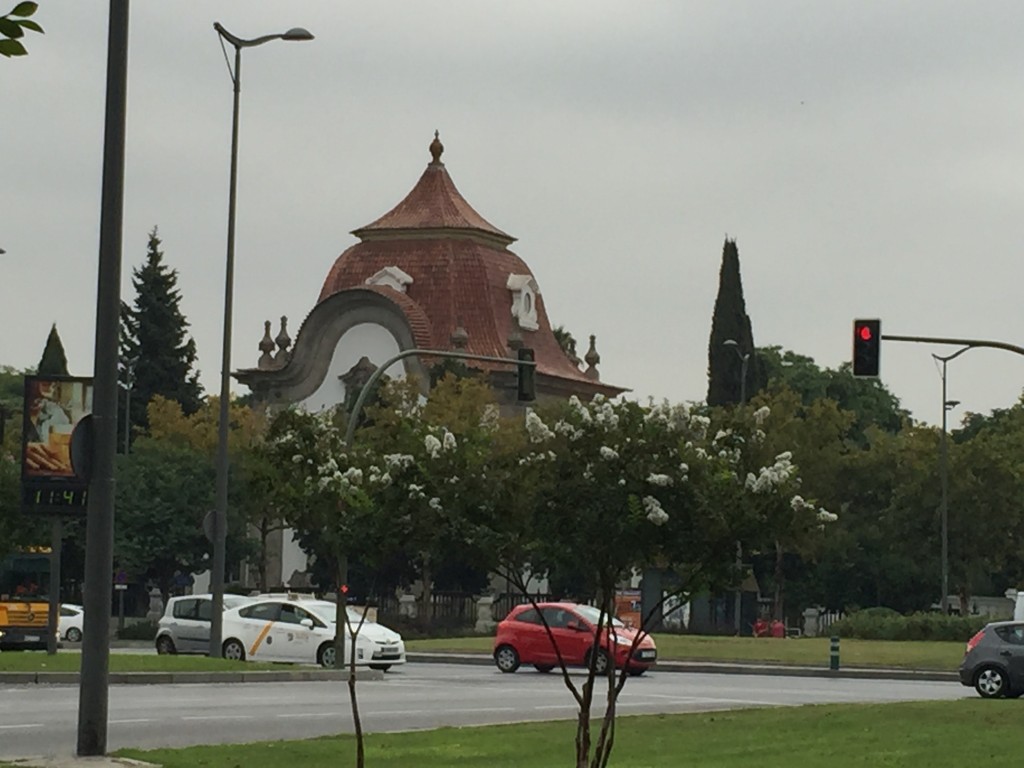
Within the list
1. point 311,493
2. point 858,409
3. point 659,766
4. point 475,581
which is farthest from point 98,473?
point 858,409

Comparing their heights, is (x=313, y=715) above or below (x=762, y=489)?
below

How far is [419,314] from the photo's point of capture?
90.0 meters

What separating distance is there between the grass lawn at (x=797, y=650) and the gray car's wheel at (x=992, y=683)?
1259 cm

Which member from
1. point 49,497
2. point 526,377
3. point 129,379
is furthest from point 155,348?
point 49,497

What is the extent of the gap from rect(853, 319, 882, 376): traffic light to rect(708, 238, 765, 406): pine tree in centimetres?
5307

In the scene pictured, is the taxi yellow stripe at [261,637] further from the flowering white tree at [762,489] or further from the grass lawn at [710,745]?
the flowering white tree at [762,489]

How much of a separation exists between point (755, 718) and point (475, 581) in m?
54.8

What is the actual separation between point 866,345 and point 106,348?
69.0 feet

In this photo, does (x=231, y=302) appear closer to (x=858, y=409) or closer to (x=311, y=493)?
(x=311, y=493)

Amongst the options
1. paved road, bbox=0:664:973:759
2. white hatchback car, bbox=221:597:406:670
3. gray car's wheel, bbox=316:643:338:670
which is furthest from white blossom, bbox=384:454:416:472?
gray car's wheel, bbox=316:643:338:670

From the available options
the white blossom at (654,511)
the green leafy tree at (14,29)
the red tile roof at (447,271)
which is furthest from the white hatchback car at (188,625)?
the red tile roof at (447,271)

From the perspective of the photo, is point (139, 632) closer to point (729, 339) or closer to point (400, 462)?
point (729, 339)

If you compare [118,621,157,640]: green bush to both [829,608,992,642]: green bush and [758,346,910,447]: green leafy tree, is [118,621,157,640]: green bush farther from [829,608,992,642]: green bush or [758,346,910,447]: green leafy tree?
[758,346,910,447]: green leafy tree

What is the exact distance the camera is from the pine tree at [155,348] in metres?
99.1
